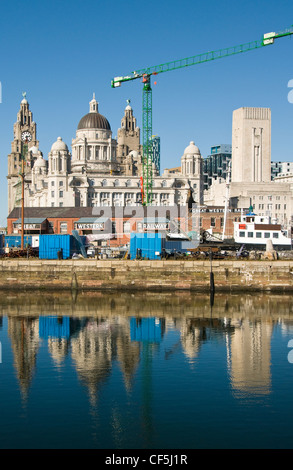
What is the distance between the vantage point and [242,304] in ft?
160

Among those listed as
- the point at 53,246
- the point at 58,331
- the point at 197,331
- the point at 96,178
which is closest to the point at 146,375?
the point at 197,331

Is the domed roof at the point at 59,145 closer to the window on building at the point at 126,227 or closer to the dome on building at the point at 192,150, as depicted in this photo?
the dome on building at the point at 192,150

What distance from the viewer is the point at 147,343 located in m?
36.9

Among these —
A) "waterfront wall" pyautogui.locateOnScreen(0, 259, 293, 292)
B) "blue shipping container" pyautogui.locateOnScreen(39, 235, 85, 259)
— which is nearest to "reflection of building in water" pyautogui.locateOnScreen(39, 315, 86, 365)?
"waterfront wall" pyautogui.locateOnScreen(0, 259, 293, 292)

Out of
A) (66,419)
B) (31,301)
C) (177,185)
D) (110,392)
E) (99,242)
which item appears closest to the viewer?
(66,419)

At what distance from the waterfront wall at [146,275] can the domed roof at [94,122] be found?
11982cm

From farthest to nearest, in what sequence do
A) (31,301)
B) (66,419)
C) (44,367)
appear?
1. (31,301)
2. (44,367)
3. (66,419)

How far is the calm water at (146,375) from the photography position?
73.7 ft

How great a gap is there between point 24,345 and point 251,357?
1323 centimetres

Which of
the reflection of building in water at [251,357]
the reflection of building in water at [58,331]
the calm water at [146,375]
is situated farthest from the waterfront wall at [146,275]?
the reflection of building in water at [251,357]

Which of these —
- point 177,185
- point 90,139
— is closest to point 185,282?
point 177,185

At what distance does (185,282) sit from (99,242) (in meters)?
37.3

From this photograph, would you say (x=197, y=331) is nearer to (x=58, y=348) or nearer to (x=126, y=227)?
(x=58, y=348)

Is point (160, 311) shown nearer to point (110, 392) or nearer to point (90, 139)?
point (110, 392)
